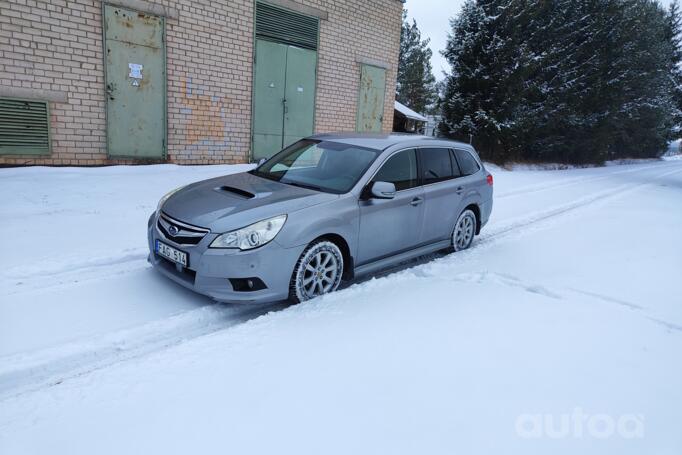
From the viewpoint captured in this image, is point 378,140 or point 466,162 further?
point 466,162

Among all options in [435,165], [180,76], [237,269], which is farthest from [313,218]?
[180,76]

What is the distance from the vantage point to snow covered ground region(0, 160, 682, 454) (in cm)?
256

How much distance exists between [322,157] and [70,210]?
145 inches

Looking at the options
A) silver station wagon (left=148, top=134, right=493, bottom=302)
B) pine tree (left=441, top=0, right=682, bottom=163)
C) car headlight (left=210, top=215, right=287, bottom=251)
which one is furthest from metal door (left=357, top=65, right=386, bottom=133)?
car headlight (left=210, top=215, right=287, bottom=251)

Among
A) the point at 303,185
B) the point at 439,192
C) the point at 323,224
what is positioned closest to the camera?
the point at 323,224

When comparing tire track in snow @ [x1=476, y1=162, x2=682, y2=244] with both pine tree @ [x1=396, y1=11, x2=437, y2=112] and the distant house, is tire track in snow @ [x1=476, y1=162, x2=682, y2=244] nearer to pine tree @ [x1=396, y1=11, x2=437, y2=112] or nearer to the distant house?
the distant house

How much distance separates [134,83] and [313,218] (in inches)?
259

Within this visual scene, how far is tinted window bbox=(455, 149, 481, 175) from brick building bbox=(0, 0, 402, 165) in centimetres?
604

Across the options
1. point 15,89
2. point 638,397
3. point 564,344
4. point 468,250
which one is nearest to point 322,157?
point 468,250

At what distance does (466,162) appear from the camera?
6309 millimetres

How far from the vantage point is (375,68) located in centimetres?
1357

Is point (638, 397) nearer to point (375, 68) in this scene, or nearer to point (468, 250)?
point (468, 250)

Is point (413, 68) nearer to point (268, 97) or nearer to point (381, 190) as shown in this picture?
point (268, 97)

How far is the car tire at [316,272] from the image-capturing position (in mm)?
4078
